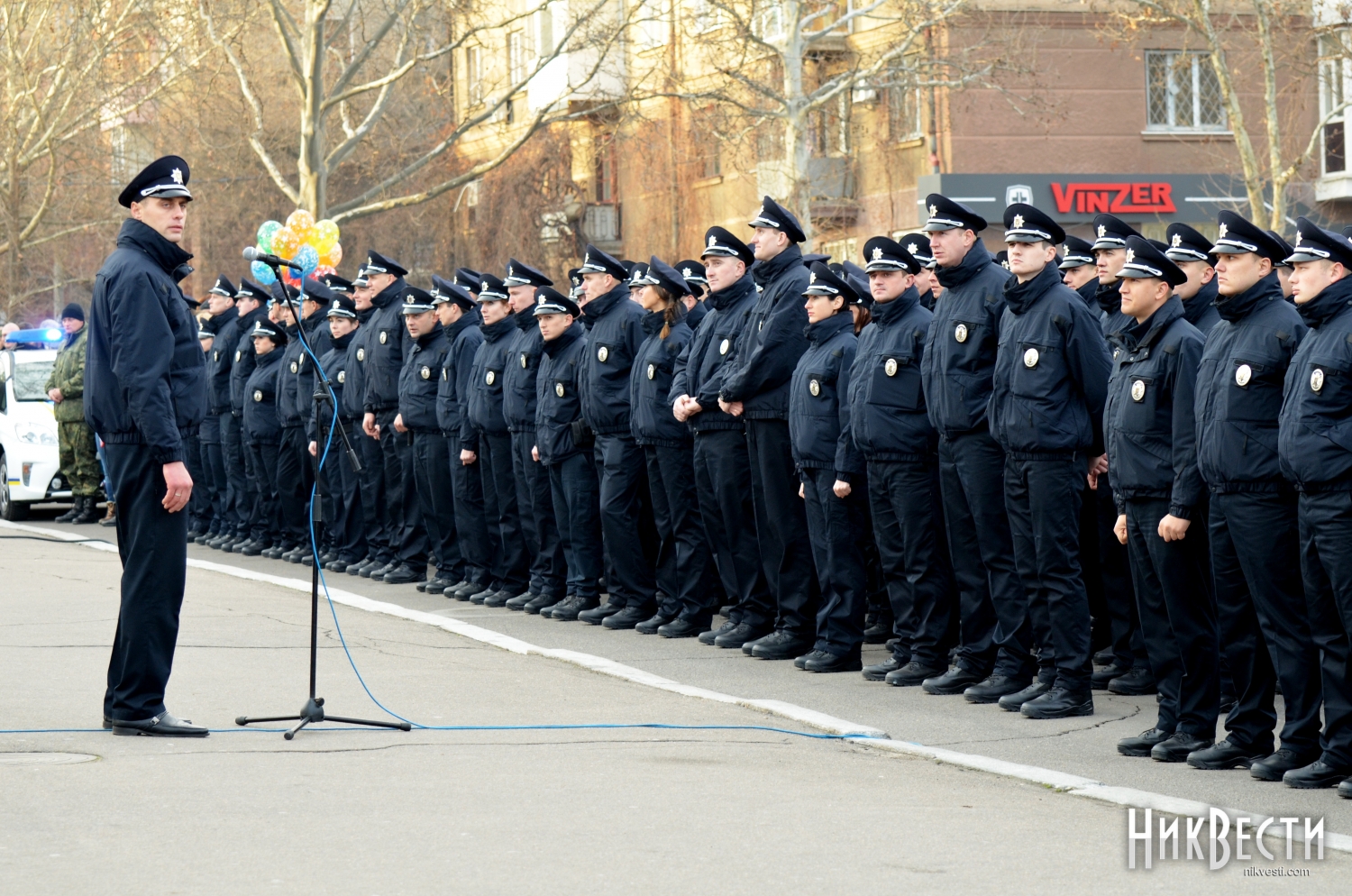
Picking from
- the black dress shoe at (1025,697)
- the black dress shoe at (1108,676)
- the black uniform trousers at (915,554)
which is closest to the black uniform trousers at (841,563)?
the black uniform trousers at (915,554)

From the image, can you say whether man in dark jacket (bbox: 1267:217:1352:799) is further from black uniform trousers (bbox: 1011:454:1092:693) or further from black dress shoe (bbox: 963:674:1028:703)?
black dress shoe (bbox: 963:674:1028:703)

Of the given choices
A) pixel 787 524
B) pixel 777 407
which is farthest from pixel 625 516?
pixel 777 407

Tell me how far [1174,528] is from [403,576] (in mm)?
8900

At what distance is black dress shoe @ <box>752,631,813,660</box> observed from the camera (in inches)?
448

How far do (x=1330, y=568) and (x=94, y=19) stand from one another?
33.0 metres

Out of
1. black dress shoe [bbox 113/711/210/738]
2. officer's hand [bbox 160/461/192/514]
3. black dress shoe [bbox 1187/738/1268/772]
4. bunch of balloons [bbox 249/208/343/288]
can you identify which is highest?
bunch of balloons [bbox 249/208/343/288]

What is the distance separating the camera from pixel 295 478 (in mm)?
17469

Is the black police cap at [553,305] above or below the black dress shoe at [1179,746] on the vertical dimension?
above

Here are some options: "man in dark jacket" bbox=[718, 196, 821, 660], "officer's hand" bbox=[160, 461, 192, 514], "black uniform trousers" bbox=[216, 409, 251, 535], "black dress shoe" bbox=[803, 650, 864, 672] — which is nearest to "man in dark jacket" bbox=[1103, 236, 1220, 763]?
"black dress shoe" bbox=[803, 650, 864, 672]

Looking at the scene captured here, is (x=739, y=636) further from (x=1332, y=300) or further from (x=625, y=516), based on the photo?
(x=1332, y=300)

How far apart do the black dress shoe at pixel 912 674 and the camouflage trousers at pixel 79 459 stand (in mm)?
12928

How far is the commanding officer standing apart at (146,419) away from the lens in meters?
8.20

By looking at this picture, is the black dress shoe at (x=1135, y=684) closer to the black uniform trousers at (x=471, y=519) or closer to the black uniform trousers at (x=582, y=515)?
the black uniform trousers at (x=582, y=515)

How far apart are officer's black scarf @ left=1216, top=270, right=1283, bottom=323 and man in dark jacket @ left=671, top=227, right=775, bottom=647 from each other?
4218 millimetres
